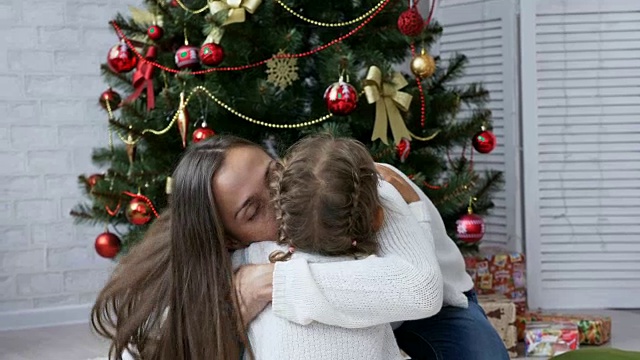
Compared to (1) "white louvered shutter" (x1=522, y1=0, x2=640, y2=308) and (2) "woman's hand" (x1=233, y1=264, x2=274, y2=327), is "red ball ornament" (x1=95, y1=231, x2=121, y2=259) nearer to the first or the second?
(2) "woman's hand" (x1=233, y1=264, x2=274, y2=327)

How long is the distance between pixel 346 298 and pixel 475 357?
51 cm

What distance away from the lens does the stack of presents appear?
123 inches

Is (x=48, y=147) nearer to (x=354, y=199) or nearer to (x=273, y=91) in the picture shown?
(x=273, y=91)

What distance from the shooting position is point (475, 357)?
179cm

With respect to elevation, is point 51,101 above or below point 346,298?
above

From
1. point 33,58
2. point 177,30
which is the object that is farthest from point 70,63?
point 177,30

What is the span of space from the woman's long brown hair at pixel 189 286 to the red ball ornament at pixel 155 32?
131 centimetres

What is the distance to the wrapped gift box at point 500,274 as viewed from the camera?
3.40 m

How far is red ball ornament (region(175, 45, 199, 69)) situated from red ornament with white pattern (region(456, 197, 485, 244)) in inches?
35.1

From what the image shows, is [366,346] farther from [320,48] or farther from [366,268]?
[320,48]

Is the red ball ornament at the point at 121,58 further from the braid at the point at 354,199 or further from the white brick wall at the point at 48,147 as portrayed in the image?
the braid at the point at 354,199

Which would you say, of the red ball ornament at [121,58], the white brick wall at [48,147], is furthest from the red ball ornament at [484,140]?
the white brick wall at [48,147]

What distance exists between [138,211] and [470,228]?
3.11ft

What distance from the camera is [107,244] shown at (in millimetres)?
2852
